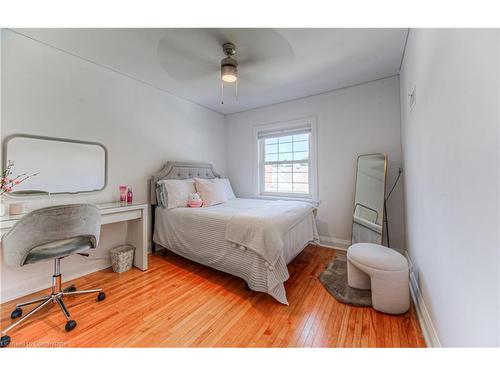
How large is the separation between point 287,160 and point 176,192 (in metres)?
1.93

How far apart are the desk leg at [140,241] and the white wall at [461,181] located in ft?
8.46

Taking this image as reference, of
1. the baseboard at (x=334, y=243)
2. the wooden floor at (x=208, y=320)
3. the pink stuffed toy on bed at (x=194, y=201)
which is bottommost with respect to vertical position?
the wooden floor at (x=208, y=320)

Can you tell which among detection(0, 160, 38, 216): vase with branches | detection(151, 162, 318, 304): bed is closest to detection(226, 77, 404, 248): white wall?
detection(151, 162, 318, 304): bed

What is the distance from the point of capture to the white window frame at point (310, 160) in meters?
3.10

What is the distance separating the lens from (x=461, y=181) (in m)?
0.84

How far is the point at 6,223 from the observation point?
4.71 ft

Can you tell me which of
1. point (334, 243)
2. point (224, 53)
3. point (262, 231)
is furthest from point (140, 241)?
point (334, 243)

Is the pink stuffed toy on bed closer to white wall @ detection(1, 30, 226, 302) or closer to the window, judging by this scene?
white wall @ detection(1, 30, 226, 302)

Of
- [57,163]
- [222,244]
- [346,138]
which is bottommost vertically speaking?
[222,244]

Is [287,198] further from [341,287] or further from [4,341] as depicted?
[4,341]

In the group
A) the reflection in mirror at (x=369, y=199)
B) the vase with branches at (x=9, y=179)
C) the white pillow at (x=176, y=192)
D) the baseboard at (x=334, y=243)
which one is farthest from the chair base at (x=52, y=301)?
the reflection in mirror at (x=369, y=199)

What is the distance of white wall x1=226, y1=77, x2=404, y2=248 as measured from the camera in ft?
8.30

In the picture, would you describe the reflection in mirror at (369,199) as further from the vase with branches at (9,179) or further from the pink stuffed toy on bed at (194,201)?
the vase with branches at (9,179)
